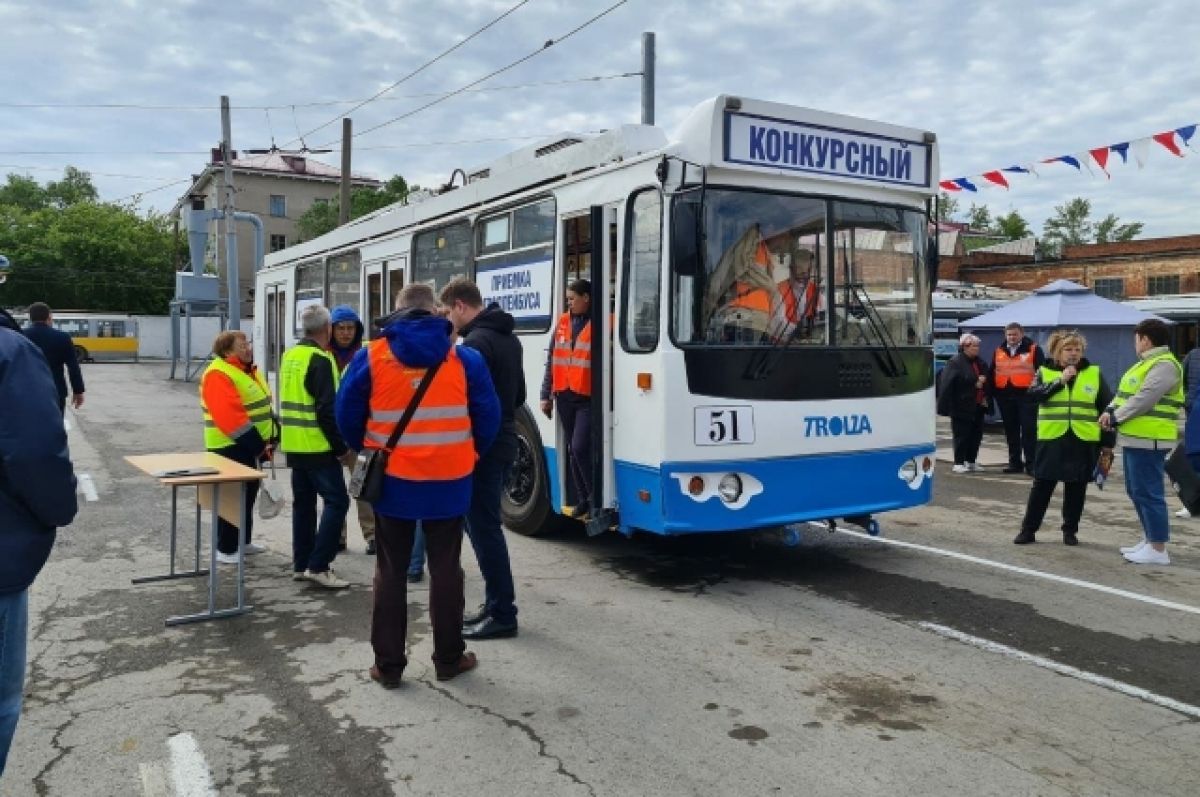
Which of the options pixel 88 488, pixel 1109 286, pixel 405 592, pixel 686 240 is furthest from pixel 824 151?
pixel 1109 286

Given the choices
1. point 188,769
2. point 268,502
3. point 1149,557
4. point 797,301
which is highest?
point 797,301

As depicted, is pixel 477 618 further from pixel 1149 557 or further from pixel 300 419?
pixel 1149 557

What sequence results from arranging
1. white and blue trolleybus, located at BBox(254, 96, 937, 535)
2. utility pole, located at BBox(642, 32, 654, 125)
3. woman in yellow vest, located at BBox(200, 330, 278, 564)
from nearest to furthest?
1. white and blue trolleybus, located at BBox(254, 96, 937, 535)
2. woman in yellow vest, located at BBox(200, 330, 278, 564)
3. utility pole, located at BBox(642, 32, 654, 125)

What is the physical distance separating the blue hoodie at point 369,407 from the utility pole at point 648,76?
13104mm

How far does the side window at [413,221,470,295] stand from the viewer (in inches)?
334

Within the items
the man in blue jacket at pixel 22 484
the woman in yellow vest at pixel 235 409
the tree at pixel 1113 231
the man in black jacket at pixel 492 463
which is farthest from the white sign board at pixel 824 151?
the tree at pixel 1113 231

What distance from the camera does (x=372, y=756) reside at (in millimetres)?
3654

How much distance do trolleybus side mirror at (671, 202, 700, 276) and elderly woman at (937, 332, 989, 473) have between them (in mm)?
7850

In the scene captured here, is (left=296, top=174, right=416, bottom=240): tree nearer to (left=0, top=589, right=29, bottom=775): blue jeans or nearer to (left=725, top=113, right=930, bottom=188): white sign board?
(left=725, top=113, right=930, bottom=188): white sign board

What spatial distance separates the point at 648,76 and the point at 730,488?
12327 mm

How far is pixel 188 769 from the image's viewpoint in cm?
356

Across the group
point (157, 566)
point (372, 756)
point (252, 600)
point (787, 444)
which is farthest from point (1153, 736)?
point (157, 566)

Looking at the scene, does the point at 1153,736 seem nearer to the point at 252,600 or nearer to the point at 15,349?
the point at 15,349

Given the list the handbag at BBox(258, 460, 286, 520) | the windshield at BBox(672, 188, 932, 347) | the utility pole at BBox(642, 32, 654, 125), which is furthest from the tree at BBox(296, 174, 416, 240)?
the windshield at BBox(672, 188, 932, 347)
